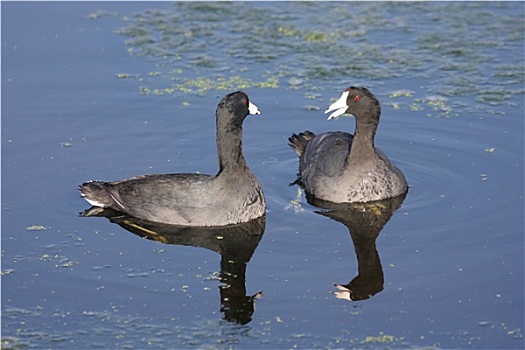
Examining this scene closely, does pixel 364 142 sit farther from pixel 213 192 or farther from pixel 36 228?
pixel 36 228

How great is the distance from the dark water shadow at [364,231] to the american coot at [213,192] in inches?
24.8

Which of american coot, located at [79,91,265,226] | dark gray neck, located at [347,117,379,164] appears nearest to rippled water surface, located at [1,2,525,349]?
american coot, located at [79,91,265,226]

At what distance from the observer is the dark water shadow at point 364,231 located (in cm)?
702

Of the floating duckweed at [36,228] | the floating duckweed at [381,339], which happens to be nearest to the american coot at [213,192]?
the floating duckweed at [36,228]

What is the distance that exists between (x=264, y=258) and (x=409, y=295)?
1143 millimetres

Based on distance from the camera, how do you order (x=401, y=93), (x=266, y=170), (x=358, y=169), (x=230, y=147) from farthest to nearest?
(x=401, y=93) → (x=266, y=170) → (x=358, y=169) → (x=230, y=147)

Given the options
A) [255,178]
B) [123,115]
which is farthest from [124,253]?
[123,115]

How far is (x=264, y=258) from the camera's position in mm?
7504

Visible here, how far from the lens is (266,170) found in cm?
920

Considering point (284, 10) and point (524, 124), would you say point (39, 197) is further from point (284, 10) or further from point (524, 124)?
point (284, 10)

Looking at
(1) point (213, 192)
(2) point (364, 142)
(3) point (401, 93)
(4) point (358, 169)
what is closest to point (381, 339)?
(1) point (213, 192)

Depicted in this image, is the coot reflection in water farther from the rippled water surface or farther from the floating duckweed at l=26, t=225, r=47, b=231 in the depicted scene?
the floating duckweed at l=26, t=225, r=47, b=231

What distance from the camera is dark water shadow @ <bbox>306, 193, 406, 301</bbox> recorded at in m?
7.02

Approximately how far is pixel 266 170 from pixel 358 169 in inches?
36.2
